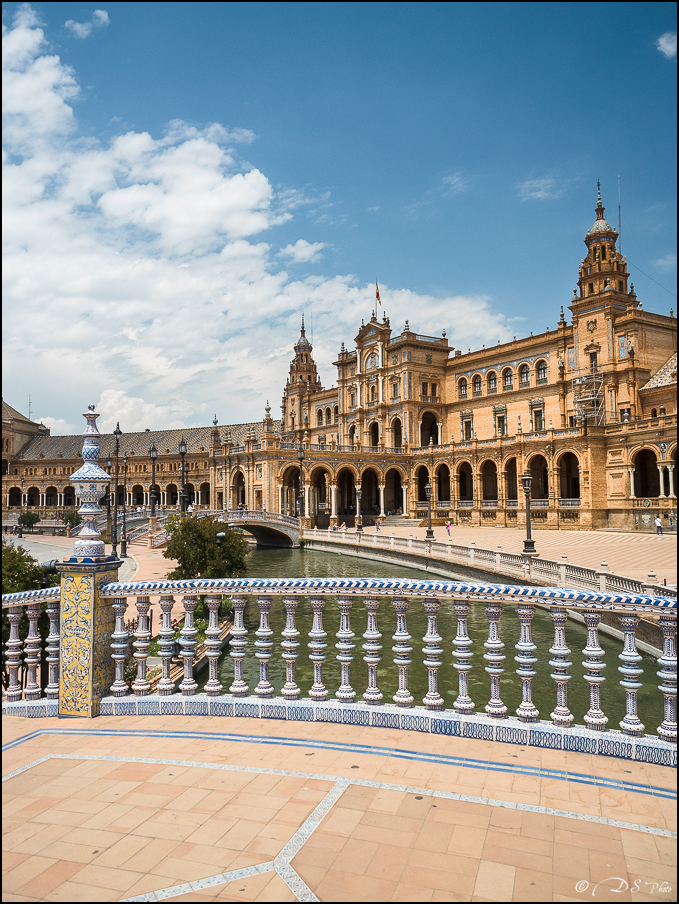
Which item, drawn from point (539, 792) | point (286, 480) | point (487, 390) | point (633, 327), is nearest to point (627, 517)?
point (633, 327)

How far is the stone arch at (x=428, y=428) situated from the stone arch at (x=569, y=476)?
15721 millimetres

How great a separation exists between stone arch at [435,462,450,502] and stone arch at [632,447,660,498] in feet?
59.6

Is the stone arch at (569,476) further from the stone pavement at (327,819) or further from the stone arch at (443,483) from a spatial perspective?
the stone pavement at (327,819)

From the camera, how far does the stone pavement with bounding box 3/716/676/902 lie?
10.5ft

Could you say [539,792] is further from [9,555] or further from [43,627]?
[9,555]

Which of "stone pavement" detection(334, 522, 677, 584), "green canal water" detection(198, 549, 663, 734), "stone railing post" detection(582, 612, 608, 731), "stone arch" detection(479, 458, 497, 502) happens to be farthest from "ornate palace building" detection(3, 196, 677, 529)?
"stone railing post" detection(582, 612, 608, 731)

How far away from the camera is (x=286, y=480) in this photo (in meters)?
54.3

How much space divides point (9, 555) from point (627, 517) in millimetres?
34260

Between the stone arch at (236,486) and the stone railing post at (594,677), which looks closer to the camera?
the stone railing post at (594,677)

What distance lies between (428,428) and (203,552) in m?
40.0

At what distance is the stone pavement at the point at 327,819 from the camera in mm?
3207

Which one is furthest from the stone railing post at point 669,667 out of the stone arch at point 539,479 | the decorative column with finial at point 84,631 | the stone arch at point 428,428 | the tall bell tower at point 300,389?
the tall bell tower at point 300,389

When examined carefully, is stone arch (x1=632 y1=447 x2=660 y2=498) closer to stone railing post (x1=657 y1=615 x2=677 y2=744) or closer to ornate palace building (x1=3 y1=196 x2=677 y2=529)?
ornate palace building (x1=3 y1=196 x2=677 y2=529)

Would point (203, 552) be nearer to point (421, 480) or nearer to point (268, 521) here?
point (268, 521)
